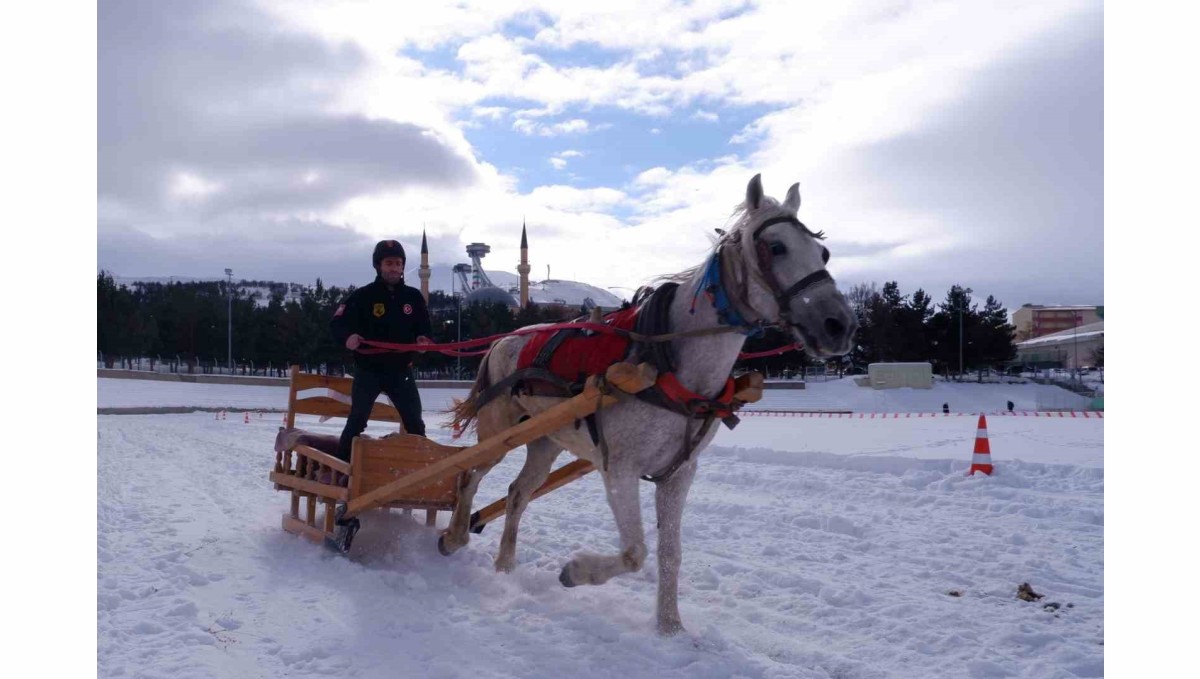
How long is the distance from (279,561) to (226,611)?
1155 mm

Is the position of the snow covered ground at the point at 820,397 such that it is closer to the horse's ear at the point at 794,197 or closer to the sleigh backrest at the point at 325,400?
the sleigh backrest at the point at 325,400

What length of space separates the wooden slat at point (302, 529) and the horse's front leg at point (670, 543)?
254 centimetres

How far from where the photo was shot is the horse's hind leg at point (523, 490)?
5.33 meters

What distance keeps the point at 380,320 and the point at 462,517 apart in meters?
1.52

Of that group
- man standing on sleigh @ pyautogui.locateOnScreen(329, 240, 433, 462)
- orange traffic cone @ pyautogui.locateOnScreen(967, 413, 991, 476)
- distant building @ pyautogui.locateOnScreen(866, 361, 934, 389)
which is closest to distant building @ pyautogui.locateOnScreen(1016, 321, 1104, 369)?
distant building @ pyautogui.locateOnScreen(866, 361, 934, 389)

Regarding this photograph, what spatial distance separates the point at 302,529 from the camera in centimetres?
587

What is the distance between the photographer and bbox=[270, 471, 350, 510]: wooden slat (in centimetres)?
533

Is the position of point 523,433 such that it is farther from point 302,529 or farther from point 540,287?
point 540,287

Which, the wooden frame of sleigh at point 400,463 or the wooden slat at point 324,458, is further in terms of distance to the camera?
the wooden slat at point 324,458

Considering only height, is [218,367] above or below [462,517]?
below

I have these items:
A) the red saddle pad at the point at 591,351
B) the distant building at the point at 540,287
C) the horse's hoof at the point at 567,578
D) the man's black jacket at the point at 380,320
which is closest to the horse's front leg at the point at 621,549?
the horse's hoof at the point at 567,578

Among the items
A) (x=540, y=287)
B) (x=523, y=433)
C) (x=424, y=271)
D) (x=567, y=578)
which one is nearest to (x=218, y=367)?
(x=424, y=271)

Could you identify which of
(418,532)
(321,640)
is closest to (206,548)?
(418,532)

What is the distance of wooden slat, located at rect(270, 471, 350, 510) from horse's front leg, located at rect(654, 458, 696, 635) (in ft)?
7.28
